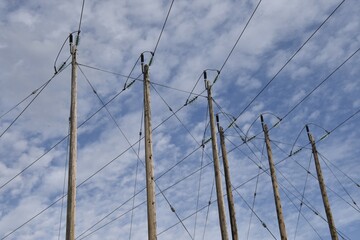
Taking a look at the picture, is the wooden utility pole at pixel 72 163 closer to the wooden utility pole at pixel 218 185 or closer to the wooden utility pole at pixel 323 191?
the wooden utility pole at pixel 218 185

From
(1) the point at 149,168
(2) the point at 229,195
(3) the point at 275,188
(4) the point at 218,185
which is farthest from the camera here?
(3) the point at 275,188

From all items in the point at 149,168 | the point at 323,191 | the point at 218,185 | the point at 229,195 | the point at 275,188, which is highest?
the point at 323,191

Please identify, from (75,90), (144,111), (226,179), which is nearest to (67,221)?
(75,90)

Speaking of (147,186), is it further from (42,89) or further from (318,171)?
(318,171)

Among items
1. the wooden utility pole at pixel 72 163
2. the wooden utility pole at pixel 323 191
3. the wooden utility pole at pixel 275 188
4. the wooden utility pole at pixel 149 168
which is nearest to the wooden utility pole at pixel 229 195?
the wooden utility pole at pixel 275 188

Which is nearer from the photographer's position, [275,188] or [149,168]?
[149,168]

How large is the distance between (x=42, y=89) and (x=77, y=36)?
3244mm

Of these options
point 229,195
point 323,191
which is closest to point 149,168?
point 229,195

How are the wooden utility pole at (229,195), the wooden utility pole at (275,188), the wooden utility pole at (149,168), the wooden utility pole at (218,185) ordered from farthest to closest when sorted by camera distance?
the wooden utility pole at (275,188) < the wooden utility pole at (229,195) < the wooden utility pole at (218,185) < the wooden utility pole at (149,168)

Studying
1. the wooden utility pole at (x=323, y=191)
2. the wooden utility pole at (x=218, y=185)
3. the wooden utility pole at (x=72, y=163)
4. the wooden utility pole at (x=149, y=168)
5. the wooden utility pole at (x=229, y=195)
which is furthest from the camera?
the wooden utility pole at (x=323, y=191)

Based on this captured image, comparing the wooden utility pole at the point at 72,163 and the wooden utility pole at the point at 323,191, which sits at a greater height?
the wooden utility pole at the point at 323,191

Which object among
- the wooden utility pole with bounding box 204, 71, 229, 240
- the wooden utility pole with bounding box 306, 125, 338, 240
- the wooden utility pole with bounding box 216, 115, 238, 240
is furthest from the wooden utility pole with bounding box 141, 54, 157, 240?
the wooden utility pole with bounding box 306, 125, 338, 240

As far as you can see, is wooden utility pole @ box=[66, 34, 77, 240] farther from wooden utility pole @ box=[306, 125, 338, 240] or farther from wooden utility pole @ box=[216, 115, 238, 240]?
wooden utility pole @ box=[306, 125, 338, 240]

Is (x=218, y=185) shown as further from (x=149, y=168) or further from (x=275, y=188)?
(x=275, y=188)
